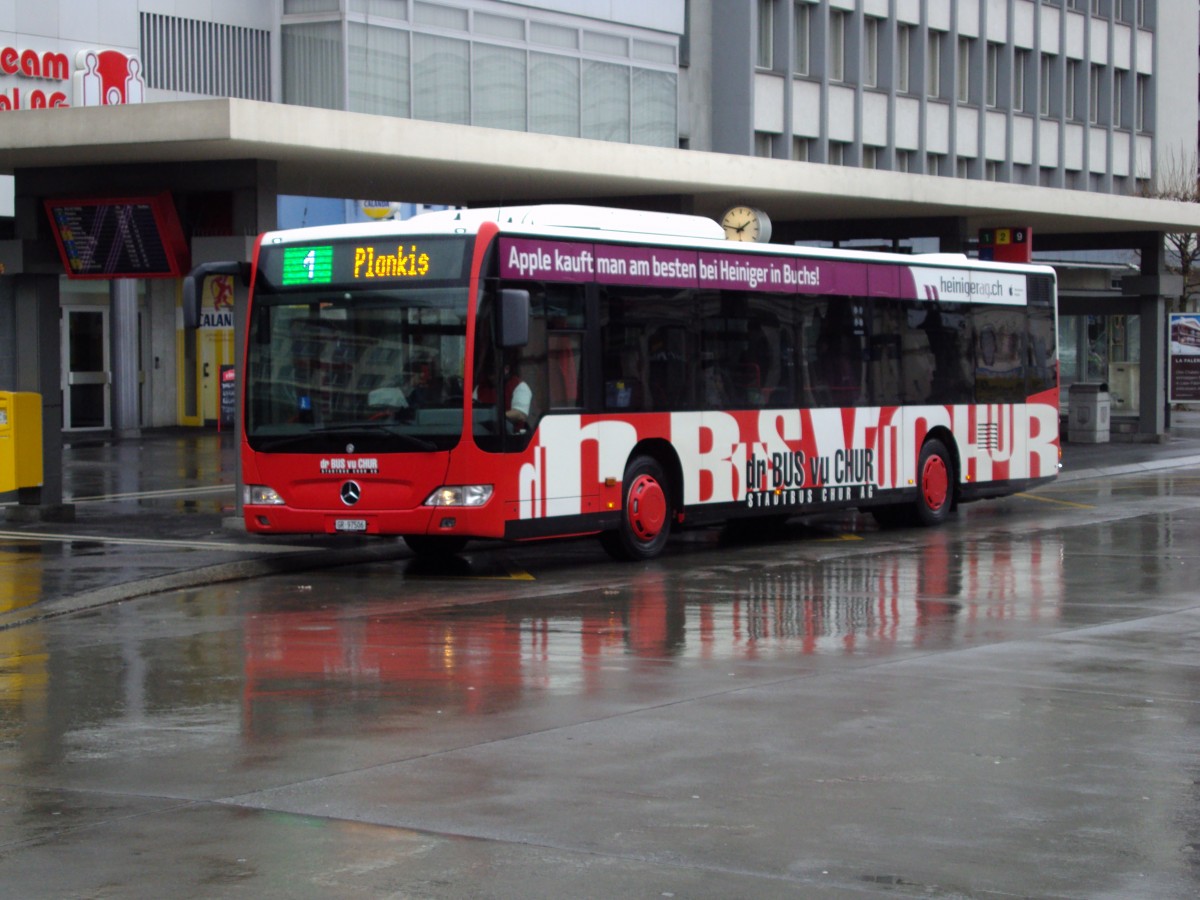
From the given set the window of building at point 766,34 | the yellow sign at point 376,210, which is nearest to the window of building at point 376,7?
the yellow sign at point 376,210

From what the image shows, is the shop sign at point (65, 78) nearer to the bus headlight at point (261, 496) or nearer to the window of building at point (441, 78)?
the window of building at point (441, 78)

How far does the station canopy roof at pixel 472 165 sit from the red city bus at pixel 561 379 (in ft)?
6.31

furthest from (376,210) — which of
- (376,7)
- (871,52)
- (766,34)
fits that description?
(871,52)

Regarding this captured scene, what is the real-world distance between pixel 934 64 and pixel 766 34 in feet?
27.1

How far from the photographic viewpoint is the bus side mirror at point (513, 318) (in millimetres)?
15430

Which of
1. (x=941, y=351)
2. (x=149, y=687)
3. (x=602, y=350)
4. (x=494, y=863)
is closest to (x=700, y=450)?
(x=602, y=350)

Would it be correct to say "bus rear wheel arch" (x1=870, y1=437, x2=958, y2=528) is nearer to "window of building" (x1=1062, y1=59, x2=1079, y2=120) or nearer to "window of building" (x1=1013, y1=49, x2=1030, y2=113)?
"window of building" (x1=1013, y1=49, x2=1030, y2=113)

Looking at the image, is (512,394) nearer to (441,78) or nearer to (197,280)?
(197,280)

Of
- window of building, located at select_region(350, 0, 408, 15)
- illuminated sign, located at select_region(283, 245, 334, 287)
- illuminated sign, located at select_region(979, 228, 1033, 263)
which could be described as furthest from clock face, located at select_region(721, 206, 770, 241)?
window of building, located at select_region(350, 0, 408, 15)

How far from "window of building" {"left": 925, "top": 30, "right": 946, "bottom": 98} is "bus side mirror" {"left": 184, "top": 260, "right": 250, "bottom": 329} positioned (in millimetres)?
40560

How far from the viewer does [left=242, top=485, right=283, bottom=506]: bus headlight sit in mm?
16172

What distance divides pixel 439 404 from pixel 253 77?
79.2 feet

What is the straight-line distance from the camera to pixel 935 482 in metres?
21.2

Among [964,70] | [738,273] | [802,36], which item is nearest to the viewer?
[738,273]
